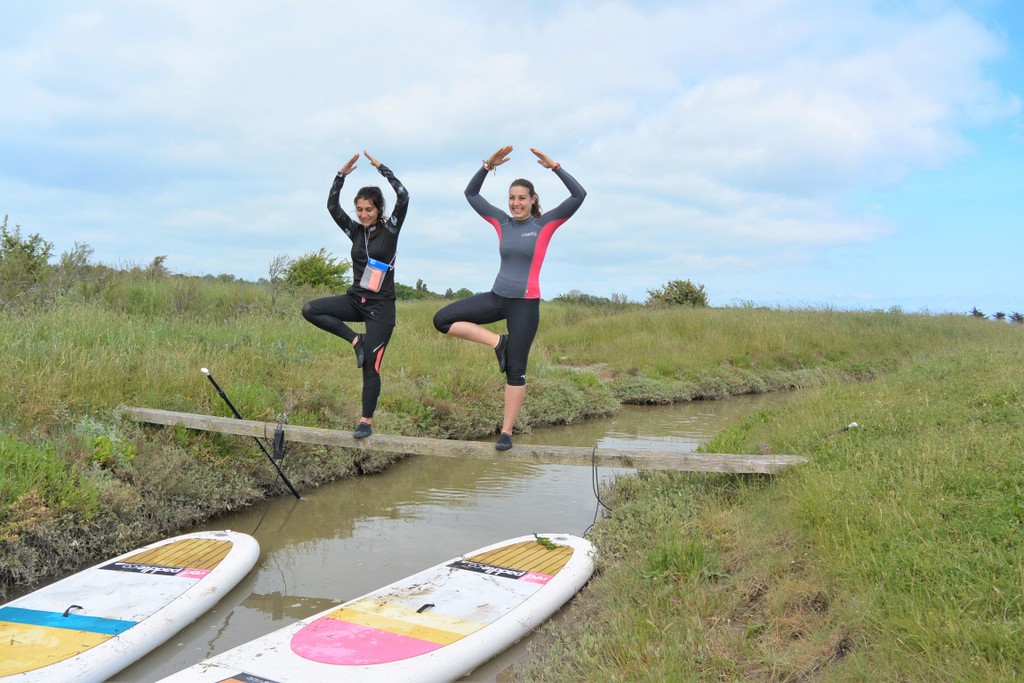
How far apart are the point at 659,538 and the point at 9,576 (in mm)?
5268

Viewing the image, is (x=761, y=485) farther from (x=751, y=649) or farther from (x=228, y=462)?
(x=228, y=462)

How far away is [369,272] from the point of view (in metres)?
6.88

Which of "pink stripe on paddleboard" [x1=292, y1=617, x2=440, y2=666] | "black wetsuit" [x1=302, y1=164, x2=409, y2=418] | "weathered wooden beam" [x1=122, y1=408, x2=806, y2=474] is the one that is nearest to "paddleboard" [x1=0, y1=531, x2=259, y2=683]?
"pink stripe on paddleboard" [x1=292, y1=617, x2=440, y2=666]

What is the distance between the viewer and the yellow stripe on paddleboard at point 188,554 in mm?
6332

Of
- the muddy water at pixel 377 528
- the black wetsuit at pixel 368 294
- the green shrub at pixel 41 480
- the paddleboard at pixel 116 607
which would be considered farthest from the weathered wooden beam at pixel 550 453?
the green shrub at pixel 41 480

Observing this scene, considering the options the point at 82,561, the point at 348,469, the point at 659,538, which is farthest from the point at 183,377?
the point at 659,538

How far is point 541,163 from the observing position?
6461 millimetres

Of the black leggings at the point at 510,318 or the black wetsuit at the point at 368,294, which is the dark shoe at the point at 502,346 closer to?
the black leggings at the point at 510,318

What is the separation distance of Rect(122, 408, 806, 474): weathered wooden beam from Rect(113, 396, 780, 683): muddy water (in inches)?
13.8

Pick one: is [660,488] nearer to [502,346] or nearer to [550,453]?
[550,453]

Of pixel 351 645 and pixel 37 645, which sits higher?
pixel 351 645

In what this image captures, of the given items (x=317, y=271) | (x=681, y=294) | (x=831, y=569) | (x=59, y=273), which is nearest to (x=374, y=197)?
(x=831, y=569)

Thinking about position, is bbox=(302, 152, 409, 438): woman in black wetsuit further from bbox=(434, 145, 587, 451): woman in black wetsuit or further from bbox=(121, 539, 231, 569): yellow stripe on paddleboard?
bbox=(121, 539, 231, 569): yellow stripe on paddleboard

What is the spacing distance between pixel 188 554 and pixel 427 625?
8.68ft
